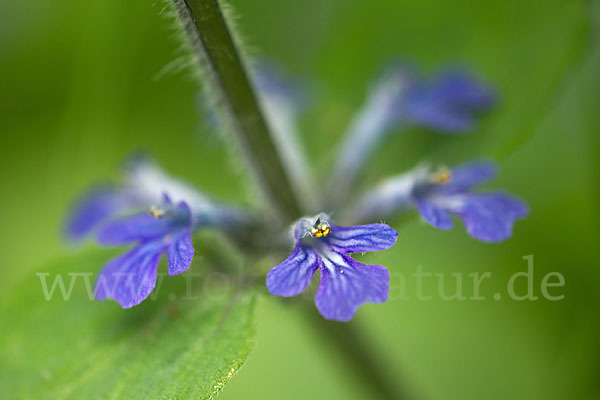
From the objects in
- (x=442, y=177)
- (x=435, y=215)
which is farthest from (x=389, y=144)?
(x=435, y=215)

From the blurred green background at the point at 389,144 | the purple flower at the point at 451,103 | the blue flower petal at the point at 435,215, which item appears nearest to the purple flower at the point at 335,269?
the blue flower petal at the point at 435,215

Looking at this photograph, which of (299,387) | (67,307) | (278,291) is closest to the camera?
(278,291)

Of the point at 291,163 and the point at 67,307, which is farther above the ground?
the point at 291,163

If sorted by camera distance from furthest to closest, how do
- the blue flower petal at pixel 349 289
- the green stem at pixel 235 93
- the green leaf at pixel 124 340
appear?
the green leaf at pixel 124 340 < the green stem at pixel 235 93 < the blue flower petal at pixel 349 289

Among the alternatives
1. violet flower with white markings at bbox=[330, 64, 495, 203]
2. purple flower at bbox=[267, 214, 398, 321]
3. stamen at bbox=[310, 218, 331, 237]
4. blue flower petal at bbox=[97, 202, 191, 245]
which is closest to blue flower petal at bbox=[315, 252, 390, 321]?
purple flower at bbox=[267, 214, 398, 321]

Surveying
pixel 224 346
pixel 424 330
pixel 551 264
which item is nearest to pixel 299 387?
pixel 424 330

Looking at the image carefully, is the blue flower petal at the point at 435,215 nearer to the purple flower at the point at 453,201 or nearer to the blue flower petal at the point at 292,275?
the purple flower at the point at 453,201

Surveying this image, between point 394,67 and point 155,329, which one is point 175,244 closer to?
point 155,329
